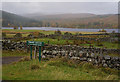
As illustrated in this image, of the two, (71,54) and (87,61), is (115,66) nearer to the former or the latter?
(87,61)

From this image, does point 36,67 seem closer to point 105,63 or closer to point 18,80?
point 18,80

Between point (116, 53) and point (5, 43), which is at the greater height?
point (5, 43)

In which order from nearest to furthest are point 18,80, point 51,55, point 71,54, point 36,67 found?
point 18,80, point 36,67, point 71,54, point 51,55

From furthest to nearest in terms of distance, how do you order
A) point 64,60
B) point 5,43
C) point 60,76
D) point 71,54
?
point 5,43, point 71,54, point 64,60, point 60,76

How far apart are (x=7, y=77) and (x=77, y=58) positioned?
255 inches

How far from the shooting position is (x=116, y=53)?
19141 mm

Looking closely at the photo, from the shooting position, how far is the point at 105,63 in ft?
40.5

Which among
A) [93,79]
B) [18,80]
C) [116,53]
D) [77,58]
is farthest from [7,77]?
[116,53]

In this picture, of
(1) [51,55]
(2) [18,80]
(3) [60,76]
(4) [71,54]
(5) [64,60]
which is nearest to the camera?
(2) [18,80]

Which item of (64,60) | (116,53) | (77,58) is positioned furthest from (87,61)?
(116,53)

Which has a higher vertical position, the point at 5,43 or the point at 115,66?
the point at 5,43

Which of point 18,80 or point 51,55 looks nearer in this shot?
point 18,80

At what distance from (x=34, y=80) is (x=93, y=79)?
3.24 metres

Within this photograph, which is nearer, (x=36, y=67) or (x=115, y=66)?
(x=36, y=67)
